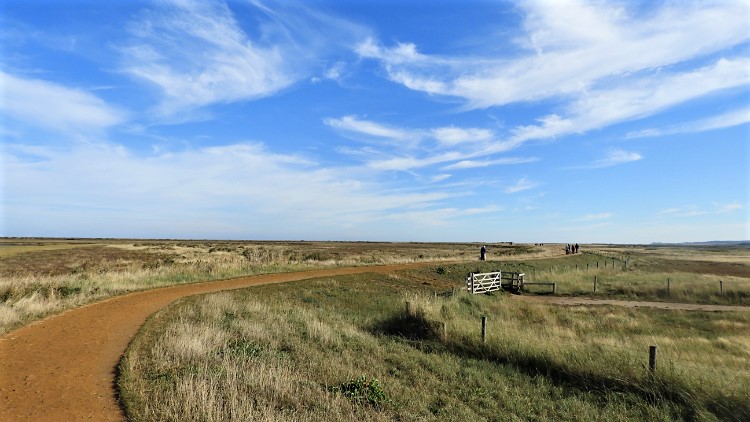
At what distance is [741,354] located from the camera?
1496cm

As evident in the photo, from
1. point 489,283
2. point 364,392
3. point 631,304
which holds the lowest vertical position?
point 631,304

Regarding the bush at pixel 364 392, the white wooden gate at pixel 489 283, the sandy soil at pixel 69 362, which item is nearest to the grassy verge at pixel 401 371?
the bush at pixel 364 392

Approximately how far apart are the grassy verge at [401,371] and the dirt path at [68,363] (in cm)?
43

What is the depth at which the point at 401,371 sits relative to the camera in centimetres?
1073

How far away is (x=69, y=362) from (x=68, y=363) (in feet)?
0.22

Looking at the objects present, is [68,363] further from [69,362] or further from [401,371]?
[401,371]

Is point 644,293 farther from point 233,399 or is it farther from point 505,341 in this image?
point 233,399

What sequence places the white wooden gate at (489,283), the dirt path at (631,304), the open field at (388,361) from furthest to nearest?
1. the white wooden gate at (489,283)
2. the dirt path at (631,304)
3. the open field at (388,361)

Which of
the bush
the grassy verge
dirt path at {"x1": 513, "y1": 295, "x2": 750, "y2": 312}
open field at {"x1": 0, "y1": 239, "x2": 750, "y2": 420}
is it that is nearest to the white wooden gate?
dirt path at {"x1": 513, "y1": 295, "x2": 750, "y2": 312}

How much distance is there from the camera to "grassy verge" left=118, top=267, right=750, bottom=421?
25.6ft

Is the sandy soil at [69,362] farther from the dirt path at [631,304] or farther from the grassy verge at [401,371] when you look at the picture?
the dirt path at [631,304]

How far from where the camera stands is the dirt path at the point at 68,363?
686 centimetres

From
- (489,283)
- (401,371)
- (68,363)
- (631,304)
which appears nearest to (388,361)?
(401,371)

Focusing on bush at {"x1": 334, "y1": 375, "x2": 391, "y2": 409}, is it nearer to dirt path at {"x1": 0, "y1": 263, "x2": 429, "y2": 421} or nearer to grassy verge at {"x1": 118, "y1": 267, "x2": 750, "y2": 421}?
grassy verge at {"x1": 118, "y1": 267, "x2": 750, "y2": 421}
